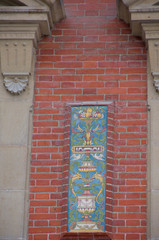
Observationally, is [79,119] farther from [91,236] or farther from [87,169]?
[91,236]

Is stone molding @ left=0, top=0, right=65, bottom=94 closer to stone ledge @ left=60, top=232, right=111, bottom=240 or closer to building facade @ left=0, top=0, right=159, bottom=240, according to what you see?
building facade @ left=0, top=0, right=159, bottom=240

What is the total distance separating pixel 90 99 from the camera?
850 centimetres

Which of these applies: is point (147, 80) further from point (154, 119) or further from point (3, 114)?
point (3, 114)

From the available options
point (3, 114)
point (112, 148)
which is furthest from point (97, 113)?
point (3, 114)

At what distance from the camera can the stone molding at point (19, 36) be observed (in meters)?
8.56

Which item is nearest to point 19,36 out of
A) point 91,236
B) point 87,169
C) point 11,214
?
point 87,169

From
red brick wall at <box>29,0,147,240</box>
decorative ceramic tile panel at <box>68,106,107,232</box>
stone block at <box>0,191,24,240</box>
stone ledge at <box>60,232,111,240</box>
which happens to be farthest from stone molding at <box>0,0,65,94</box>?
Result: stone ledge at <box>60,232,111,240</box>

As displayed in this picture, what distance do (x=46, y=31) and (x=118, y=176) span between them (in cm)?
192

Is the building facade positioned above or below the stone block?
above

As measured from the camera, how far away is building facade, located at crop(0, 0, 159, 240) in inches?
316

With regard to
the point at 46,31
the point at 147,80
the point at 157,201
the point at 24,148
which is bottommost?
the point at 157,201

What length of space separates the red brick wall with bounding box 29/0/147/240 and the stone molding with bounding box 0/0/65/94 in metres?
0.20

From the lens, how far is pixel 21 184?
8172mm

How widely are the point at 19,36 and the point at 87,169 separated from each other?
171 centimetres
